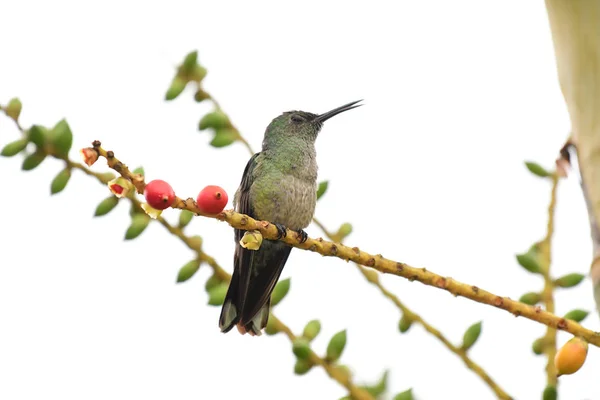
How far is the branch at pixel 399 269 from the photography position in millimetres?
1426

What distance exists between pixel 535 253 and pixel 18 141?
1561mm

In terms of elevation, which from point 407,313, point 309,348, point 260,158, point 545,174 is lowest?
point 309,348

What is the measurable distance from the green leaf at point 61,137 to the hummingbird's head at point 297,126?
311cm

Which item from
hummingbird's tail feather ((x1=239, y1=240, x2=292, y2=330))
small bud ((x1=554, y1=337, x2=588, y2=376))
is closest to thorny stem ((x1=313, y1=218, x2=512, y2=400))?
small bud ((x1=554, y1=337, x2=588, y2=376))

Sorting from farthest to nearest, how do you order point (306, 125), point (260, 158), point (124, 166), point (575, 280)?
1. point (306, 125)
2. point (260, 158)
3. point (575, 280)
4. point (124, 166)

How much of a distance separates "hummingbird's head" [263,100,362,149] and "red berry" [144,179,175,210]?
361cm

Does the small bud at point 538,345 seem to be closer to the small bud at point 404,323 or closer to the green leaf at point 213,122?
the small bud at point 404,323

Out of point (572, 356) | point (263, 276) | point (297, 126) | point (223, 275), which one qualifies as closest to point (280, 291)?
point (223, 275)

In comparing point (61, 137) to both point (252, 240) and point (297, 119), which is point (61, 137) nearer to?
point (252, 240)

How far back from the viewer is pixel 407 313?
6.75 feet

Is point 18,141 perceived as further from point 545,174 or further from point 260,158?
point 260,158

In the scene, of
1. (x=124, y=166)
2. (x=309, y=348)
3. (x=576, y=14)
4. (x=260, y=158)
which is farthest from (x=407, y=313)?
(x=260, y=158)

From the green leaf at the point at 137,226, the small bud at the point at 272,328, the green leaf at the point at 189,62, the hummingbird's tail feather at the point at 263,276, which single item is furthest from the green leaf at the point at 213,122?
the hummingbird's tail feather at the point at 263,276

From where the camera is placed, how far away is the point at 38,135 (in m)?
1.97
